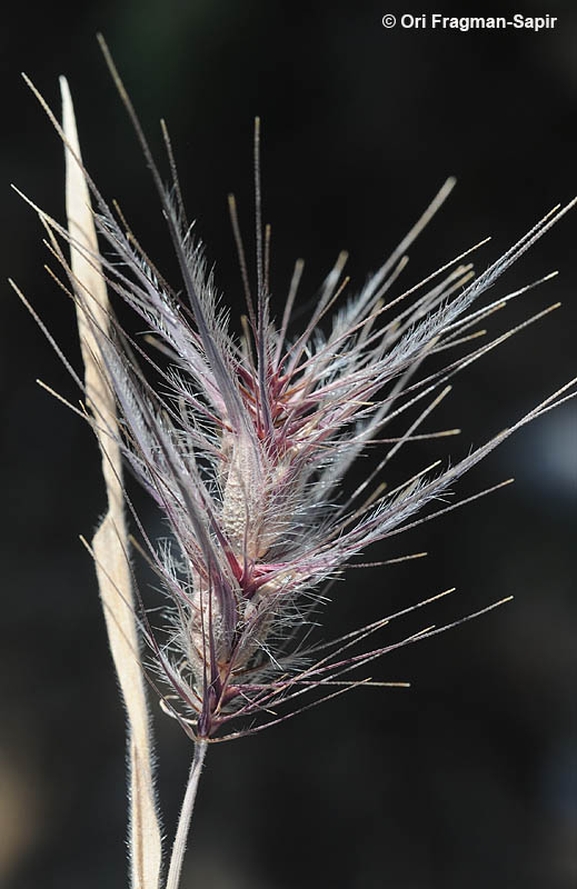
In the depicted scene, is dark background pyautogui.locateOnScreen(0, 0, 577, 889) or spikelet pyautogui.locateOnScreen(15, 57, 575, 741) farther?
dark background pyautogui.locateOnScreen(0, 0, 577, 889)

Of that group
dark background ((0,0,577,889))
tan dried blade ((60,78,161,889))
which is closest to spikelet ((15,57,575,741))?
tan dried blade ((60,78,161,889))

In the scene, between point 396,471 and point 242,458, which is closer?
point 242,458

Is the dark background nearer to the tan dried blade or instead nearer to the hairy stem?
the tan dried blade

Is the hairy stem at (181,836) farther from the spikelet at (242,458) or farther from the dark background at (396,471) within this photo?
the dark background at (396,471)

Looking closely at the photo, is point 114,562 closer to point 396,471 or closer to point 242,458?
point 242,458

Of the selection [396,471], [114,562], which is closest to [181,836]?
[114,562]

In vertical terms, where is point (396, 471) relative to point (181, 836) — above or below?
above

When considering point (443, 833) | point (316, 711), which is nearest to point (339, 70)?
point (316, 711)
